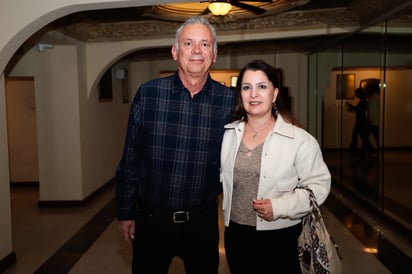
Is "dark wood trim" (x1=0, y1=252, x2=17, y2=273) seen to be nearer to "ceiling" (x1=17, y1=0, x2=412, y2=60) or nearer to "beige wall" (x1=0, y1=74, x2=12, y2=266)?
"beige wall" (x1=0, y1=74, x2=12, y2=266)

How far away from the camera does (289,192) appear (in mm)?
1755

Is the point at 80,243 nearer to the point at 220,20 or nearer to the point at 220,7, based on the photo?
the point at 220,7

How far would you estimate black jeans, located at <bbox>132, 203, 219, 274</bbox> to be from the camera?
1905 mm

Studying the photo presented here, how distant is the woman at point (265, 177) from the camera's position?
1.74m

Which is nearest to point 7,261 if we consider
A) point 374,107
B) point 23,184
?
point 23,184

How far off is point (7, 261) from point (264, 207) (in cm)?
292

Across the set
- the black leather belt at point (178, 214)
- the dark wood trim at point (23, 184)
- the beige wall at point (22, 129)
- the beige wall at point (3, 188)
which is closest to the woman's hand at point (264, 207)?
the black leather belt at point (178, 214)

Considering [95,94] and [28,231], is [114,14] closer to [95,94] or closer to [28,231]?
[95,94]

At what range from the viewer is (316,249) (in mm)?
1708

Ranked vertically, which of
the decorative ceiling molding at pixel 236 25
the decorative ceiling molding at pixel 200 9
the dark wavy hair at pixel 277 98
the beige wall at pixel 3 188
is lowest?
the beige wall at pixel 3 188

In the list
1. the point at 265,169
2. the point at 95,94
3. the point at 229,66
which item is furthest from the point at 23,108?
the point at 265,169

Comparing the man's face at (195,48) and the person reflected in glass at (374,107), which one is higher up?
the man's face at (195,48)

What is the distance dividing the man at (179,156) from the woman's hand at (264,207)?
32cm

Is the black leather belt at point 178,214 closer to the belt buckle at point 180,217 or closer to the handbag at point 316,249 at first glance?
the belt buckle at point 180,217
